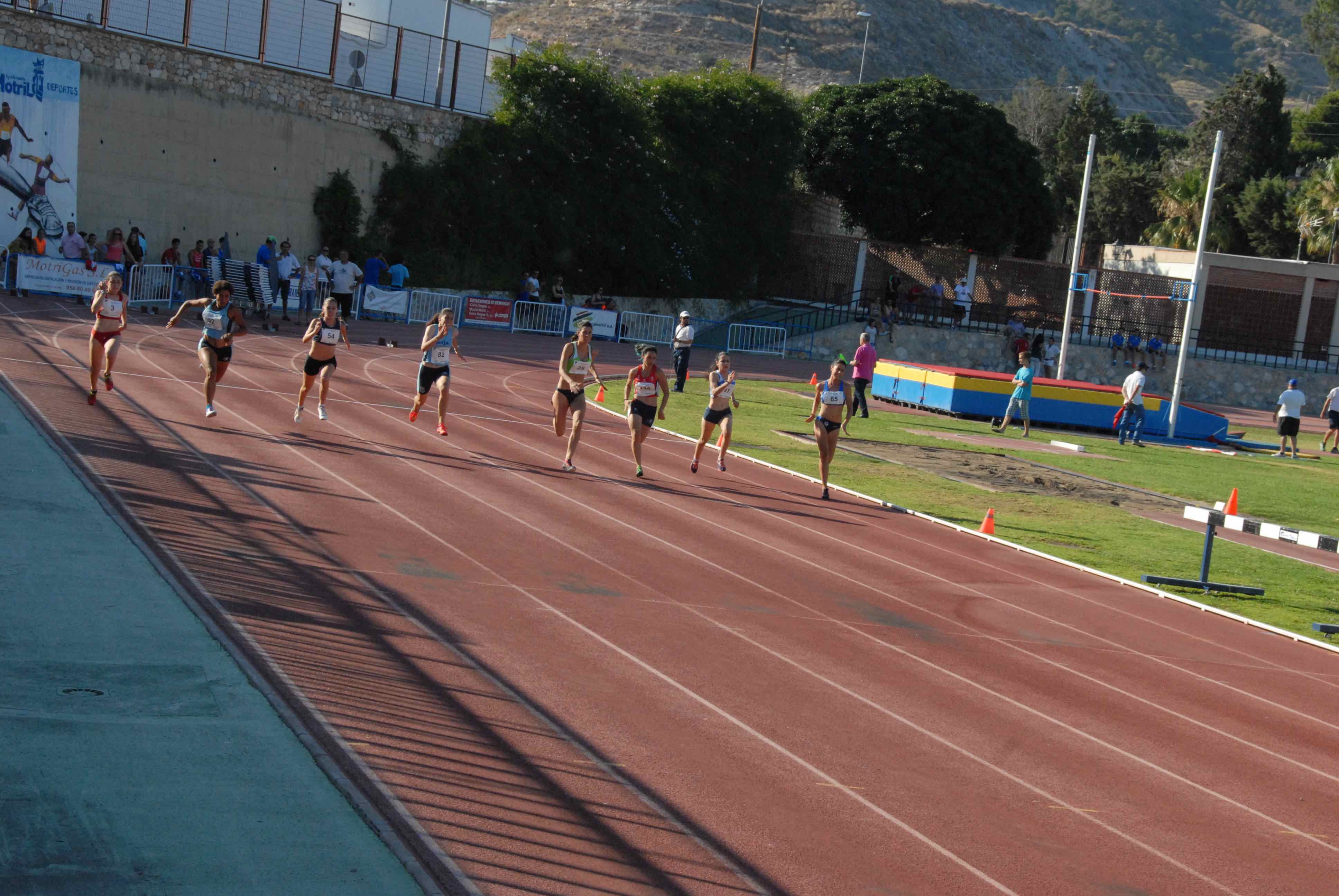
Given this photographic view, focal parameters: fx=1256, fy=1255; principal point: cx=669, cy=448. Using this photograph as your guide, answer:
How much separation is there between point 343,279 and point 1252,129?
58.1m

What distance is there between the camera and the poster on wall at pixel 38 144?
30.1 meters

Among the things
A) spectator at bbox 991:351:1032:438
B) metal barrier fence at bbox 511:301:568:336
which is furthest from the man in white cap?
metal barrier fence at bbox 511:301:568:336

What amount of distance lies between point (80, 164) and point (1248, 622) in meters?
29.8

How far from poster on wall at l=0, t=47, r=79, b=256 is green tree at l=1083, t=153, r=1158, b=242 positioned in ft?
187

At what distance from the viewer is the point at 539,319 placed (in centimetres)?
3797

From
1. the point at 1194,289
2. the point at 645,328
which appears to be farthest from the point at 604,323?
the point at 1194,289

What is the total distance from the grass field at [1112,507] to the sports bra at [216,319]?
7.45 meters

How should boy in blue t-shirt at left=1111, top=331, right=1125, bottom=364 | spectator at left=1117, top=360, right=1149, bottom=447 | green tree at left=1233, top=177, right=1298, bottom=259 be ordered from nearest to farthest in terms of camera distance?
spectator at left=1117, top=360, right=1149, bottom=447, boy in blue t-shirt at left=1111, top=331, right=1125, bottom=364, green tree at left=1233, top=177, right=1298, bottom=259

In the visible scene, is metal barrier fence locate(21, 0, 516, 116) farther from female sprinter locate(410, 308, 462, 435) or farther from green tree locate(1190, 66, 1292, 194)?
green tree locate(1190, 66, 1292, 194)

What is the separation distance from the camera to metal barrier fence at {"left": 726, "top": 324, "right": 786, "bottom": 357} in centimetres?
4434

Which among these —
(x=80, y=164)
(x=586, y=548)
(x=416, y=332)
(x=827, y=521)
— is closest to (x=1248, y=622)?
(x=827, y=521)

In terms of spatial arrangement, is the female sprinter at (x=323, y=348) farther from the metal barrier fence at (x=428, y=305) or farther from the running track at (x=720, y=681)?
the metal barrier fence at (x=428, y=305)

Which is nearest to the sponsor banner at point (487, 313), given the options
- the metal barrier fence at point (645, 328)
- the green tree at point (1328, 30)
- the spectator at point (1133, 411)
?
the metal barrier fence at point (645, 328)

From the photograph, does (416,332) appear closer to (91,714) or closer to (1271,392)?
(91,714)
